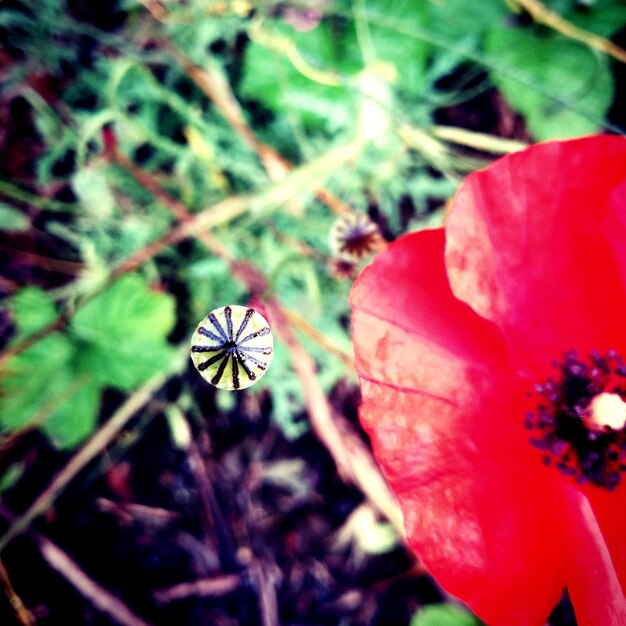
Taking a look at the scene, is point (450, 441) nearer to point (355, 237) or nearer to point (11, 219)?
point (355, 237)

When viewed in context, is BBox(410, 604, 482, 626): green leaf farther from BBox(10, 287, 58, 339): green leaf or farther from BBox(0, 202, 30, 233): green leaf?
BBox(0, 202, 30, 233): green leaf

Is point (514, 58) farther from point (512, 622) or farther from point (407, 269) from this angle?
point (512, 622)

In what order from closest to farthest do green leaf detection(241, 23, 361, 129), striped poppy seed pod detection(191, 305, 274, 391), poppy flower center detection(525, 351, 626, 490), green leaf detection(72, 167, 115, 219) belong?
striped poppy seed pod detection(191, 305, 274, 391)
poppy flower center detection(525, 351, 626, 490)
green leaf detection(72, 167, 115, 219)
green leaf detection(241, 23, 361, 129)

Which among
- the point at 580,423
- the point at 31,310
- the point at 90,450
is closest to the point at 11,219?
the point at 31,310

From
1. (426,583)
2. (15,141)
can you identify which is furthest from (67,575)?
(15,141)

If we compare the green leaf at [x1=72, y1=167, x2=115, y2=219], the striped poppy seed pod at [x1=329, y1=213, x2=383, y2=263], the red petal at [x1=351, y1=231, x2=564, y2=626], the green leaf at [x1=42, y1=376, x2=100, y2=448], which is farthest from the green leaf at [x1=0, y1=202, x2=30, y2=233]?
the red petal at [x1=351, y1=231, x2=564, y2=626]

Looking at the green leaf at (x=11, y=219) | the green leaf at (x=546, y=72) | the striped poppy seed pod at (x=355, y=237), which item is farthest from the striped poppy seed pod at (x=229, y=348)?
the green leaf at (x=546, y=72)
